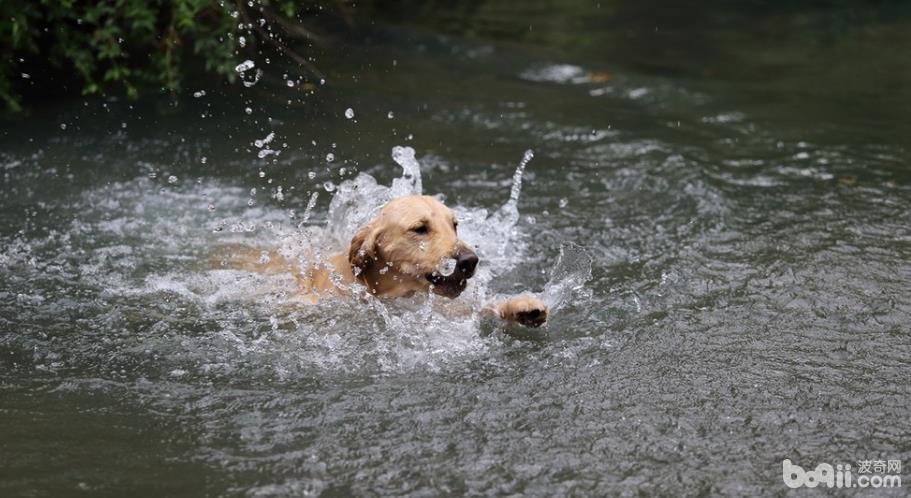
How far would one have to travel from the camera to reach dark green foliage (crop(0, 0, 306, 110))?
780 centimetres

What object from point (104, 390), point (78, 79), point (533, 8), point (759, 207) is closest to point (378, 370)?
point (104, 390)

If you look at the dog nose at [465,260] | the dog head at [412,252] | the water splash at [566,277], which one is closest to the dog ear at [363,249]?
the dog head at [412,252]

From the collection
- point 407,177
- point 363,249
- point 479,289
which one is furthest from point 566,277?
point 407,177

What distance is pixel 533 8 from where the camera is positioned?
14.0 meters

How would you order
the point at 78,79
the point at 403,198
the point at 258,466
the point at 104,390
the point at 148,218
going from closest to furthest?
the point at 258,466, the point at 104,390, the point at 403,198, the point at 148,218, the point at 78,79

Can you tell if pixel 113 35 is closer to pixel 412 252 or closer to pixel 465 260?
pixel 412 252

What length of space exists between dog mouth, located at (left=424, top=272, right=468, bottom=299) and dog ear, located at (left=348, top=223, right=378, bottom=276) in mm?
367

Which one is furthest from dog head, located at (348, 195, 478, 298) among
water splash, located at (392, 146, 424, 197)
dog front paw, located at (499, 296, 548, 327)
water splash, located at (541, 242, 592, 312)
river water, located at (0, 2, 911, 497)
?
water splash, located at (392, 146, 424, 197)

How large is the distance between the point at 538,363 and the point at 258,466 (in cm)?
158

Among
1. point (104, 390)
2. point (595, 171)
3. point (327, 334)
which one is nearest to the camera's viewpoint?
point (104, 390)

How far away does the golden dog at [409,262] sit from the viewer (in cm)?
520

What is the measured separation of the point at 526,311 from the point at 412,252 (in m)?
0.77

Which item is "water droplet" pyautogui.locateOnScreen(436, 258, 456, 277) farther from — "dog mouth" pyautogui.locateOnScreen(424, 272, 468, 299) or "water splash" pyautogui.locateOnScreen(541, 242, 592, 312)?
"water splash" pyautogui.locateOnScreen(541, 242, 592, 312)

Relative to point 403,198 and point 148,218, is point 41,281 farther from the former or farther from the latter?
point 403,198
